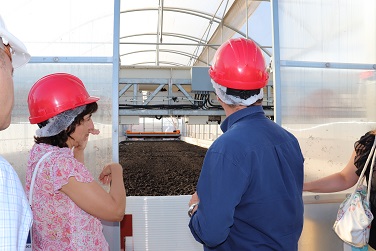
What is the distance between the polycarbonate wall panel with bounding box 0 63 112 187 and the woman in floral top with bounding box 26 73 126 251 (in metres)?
0.73

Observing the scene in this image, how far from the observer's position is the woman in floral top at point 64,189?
158 centimetres

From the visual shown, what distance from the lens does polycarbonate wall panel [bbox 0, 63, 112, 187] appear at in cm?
257

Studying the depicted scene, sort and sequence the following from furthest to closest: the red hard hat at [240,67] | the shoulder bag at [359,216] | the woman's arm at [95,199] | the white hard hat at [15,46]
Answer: the shoulder bag at [359,216] → the red hard hat at [240,67] → the woman's arm at [95,199] → the white hard hat at [15,46]

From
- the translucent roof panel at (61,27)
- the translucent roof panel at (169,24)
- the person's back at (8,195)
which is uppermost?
the translucent roof panel at (169,24)

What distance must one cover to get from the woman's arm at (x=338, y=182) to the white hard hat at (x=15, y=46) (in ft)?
6.52

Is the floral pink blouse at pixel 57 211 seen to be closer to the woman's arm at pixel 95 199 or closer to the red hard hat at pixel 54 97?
the woman's arm at pixel 95 199

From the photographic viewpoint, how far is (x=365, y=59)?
111 inches

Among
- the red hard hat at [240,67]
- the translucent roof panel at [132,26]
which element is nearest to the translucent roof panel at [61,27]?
the translucent roof panel at [132,26]

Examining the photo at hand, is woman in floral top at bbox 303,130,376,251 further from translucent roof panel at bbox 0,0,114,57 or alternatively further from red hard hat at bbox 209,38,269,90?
translucent roof panel at bbox 0,0,114,57

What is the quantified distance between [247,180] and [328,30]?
1909 mm

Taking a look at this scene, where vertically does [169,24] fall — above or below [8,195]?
above

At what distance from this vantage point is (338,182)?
247cm

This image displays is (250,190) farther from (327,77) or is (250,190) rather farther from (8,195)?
(327,77)

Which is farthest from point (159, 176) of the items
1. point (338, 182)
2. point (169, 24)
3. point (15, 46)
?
point (15, 46)
